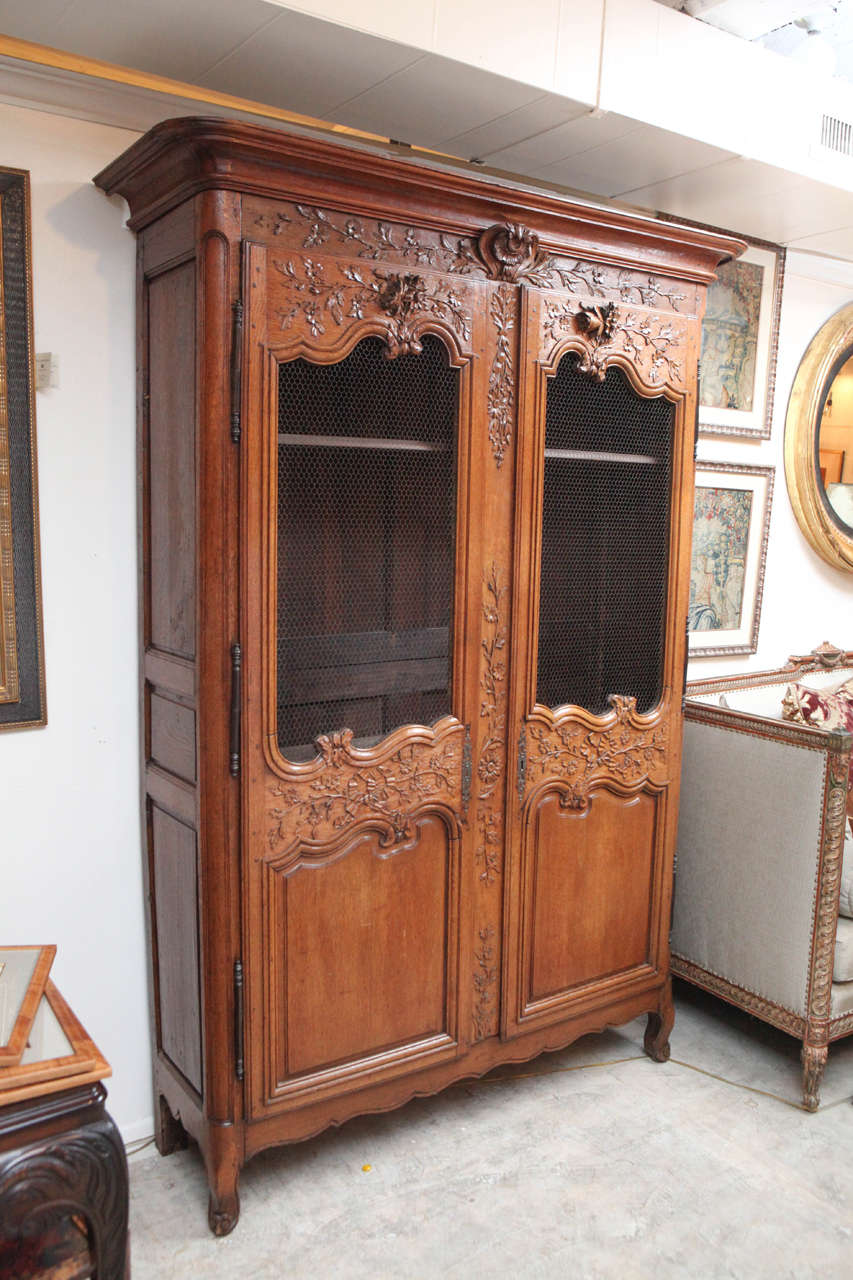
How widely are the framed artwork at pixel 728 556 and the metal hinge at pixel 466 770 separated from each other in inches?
49.0

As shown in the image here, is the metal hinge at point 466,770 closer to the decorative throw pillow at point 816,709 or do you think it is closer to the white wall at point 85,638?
the white wall at point 85,638

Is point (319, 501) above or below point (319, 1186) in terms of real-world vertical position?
above

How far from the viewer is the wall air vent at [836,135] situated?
2654 millimetres

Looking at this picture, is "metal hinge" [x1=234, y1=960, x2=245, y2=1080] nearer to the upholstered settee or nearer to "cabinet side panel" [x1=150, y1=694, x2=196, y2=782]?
"cabinet side panel" [x1=150, y1=694, x2=196, y2=782]

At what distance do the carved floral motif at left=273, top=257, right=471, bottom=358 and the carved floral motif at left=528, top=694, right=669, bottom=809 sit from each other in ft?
3.11

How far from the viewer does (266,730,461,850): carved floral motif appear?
2.02 metres

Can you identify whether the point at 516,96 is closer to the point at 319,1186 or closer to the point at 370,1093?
the point at 370,1093

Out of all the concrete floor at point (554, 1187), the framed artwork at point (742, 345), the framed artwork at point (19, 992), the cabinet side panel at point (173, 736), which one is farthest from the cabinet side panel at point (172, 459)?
the framed artwork at point (742, 345)

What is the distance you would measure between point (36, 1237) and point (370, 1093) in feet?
3.41

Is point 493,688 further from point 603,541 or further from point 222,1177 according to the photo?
point 222,1177

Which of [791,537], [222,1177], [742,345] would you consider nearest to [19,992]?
[222,1177]

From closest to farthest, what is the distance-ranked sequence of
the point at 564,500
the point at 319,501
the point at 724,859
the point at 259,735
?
the point at 259,735 → the point at 319,501 → the point at 564,500 → the point at 724,859

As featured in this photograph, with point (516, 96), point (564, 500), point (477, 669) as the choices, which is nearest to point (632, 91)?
point (516, 96)

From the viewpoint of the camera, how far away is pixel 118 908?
2.28m
